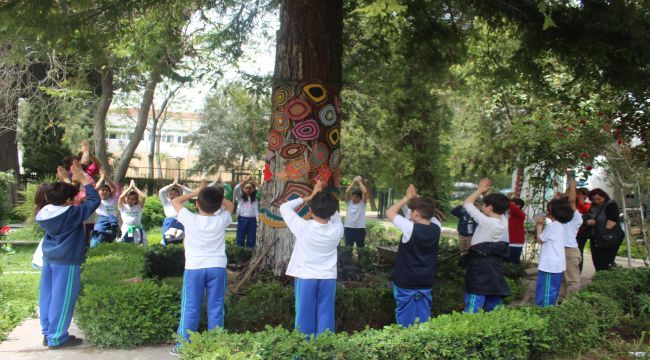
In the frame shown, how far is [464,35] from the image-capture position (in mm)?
9336

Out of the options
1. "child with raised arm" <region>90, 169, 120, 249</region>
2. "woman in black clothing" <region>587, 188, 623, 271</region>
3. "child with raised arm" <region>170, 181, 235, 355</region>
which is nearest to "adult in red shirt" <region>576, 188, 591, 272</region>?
"woman in black clothing" <region>587, 188, 623, 271</region>

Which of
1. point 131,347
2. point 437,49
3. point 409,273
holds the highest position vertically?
point 437,49

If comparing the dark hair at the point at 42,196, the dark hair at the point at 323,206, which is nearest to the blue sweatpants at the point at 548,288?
the dark hair at the point at 323,206

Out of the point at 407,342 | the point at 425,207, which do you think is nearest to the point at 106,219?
the point at 425,207

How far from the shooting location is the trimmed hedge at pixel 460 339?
3.83 metres

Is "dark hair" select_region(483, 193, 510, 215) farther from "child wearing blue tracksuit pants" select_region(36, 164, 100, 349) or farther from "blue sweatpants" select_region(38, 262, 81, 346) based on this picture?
"blue sweatpants" select_region(38, 262, 81, 346)

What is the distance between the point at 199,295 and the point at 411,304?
200cm

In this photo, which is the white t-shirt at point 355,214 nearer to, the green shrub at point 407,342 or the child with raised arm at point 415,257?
the child with raised arm at point 415,257

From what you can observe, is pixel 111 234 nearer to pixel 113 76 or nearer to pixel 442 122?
pixel 113 76

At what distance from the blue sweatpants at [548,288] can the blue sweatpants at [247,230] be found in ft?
20.5

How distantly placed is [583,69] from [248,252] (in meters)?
5.82

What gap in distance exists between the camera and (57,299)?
5160 mm

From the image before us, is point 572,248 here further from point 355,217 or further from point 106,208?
point 106,208

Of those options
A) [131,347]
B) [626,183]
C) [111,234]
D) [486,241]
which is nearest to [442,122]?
[626,183]
